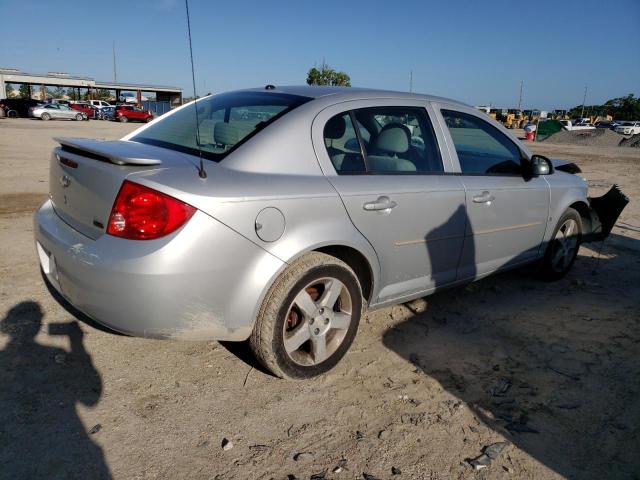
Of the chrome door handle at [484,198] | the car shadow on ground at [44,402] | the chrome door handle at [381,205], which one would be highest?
the chrome door handle at [381,205]

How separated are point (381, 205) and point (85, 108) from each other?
43.8m

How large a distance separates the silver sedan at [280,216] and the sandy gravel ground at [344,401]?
342mm

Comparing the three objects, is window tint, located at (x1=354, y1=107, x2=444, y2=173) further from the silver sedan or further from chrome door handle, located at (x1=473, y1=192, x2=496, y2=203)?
chrome door handle, located at (x1=473, y1=192, x2=496, y2=203)

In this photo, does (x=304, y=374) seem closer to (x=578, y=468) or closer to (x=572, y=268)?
(x=578, y=468)

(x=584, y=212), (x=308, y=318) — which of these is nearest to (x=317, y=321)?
(x=308, y=318)

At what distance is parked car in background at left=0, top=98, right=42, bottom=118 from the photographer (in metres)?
35.5

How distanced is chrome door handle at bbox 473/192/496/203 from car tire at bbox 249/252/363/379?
3.99 feet

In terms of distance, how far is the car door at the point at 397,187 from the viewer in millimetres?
2904

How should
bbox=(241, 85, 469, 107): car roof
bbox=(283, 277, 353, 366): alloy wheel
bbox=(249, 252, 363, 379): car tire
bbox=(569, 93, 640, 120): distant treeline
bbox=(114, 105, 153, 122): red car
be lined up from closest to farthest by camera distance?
1. bbox=(249, 252, 363, 379): car tire
2. bbox=(283, 277, 353, 366): alloy wheel
3. bbox=(241, 85, 469, 107): car roof
4. bbox=(114, 105, 153, 122): red car
5. bbox=(569, 93, 640, 120): distant treeline

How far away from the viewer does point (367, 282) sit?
3.13m

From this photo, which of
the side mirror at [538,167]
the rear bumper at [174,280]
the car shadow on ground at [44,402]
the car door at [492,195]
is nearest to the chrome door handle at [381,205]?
the rear bumper at [174,280]

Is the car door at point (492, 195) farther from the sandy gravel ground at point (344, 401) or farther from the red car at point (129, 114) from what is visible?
the red car at point (129, 114)

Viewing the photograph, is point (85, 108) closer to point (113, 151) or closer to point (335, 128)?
point (113, 151)

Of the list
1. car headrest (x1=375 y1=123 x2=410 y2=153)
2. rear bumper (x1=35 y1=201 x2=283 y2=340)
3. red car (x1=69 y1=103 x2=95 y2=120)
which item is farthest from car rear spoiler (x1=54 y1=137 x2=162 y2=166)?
red car (x1=69 y1=103 x2=95 y2=120)
